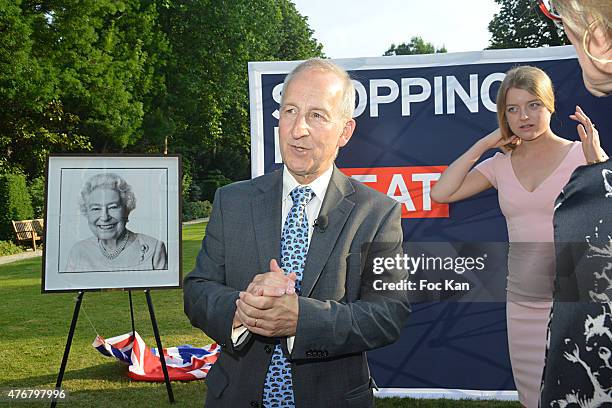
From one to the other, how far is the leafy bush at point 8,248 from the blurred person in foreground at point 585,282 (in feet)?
57.8

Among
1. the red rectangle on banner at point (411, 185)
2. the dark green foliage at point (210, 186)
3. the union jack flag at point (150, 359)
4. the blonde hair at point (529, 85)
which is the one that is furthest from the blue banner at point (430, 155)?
the dark green foliage at point (210, 186)

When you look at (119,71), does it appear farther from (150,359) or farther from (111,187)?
(111,187)

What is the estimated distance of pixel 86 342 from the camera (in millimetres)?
7066

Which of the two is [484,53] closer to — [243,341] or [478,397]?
[478,397]

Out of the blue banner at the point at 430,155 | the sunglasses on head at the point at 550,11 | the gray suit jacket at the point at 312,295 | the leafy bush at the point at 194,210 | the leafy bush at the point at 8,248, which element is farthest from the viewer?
the leafy bush at the point at 194,210

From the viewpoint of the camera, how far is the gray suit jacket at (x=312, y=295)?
1.89 meters

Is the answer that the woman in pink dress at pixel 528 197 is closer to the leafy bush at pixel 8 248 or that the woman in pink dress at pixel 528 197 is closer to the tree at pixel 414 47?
the leafy bush at pixel 8 248

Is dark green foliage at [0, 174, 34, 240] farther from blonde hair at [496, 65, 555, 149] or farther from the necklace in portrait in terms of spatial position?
blonde hair at [496, 65, 555, 149]

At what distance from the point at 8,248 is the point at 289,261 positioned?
663 inches

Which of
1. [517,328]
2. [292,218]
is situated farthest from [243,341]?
[517,328]

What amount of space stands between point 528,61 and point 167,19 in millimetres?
23560

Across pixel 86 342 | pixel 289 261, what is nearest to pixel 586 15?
pixel 289 261

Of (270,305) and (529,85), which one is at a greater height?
(529,85)

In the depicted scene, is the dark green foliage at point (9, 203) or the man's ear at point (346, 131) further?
the dark green foliage at point (9, 203)
